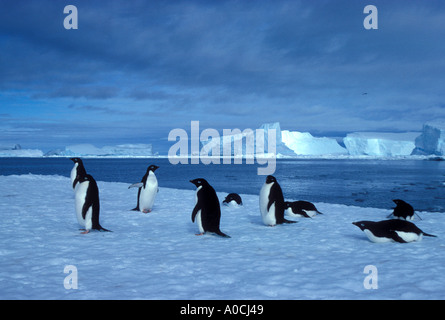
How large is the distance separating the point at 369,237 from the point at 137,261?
393 cm

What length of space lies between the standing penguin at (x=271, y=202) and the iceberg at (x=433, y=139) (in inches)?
3805

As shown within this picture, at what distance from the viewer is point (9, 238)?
6207mm

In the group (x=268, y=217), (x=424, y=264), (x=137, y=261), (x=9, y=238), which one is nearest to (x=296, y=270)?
(x=424, y=264)

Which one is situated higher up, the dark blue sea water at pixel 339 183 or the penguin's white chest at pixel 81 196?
the penguin's white chest at pixel 81 196

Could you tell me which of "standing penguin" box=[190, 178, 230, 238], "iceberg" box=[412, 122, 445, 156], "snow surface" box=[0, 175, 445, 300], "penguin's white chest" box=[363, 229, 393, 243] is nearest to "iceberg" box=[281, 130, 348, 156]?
"iceberg" box=[412, 122, 445, 156]

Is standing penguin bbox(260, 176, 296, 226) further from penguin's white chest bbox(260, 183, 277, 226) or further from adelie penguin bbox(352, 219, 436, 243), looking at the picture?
adelie penguin bbox(352, 219, 436, 243)

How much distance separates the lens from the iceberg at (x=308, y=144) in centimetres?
18375

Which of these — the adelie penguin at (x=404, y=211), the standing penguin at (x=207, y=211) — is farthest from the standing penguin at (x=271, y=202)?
the adelie penguin at (x=404, y=211)

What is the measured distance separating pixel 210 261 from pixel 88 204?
319cm

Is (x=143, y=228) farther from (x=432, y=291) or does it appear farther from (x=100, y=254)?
(x=432, y=291)

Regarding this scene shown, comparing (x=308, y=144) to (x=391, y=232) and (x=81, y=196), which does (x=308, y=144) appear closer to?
(x=391, y=232)

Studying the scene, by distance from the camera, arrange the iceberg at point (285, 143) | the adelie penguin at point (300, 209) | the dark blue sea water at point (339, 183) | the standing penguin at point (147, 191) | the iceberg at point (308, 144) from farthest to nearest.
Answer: the iceberg at point (308, 144)
the iceberg at point (285, 143)
the dark blue sea water at point (339, 183)
the standing penguin at point (147, 191)
the adelie penguin at point (300, 209)

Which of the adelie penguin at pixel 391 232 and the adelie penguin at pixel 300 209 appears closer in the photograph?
the adelie penguin at pixel 391 232

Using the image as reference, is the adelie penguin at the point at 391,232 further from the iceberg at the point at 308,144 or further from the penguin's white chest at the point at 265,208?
the iceberg at the point at 308,144
